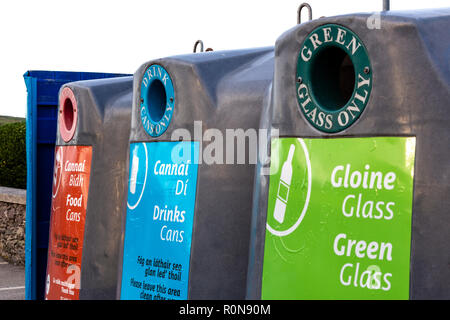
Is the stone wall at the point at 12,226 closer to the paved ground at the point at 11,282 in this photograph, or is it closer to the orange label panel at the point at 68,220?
the paved ground at the point at 11,282

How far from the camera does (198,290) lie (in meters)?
3.50

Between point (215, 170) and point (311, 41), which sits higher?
point (311, 41)

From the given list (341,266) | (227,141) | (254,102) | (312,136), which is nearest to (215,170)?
(227,141)

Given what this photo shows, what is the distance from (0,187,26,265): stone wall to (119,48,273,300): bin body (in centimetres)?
654

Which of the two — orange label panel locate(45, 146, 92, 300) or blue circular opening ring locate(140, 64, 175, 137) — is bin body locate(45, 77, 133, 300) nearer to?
orange label panel locate(45, 146, 92, 300)

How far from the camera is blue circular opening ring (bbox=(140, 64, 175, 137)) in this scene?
3.74 metres

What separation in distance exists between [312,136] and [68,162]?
8.07ft

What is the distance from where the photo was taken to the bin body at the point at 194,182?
3447mm

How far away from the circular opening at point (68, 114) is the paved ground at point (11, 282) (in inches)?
130

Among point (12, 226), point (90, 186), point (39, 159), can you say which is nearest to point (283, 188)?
point (90, 186)

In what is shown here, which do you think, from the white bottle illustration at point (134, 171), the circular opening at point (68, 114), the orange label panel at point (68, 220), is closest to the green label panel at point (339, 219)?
the white bottle illustration at point (134, 171)

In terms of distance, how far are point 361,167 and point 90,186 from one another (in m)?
2.41

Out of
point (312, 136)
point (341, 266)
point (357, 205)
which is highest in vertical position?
point (312, 136)
